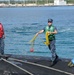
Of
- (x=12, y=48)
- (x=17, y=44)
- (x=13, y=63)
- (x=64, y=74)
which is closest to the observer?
(x=64, y=74)

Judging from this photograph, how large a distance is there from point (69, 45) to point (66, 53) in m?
6.76

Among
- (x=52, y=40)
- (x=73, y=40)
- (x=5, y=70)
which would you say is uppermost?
(x=52, y=40)

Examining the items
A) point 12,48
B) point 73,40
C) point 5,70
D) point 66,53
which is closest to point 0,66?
point 5,70

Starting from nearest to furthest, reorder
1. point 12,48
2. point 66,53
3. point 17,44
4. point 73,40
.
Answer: point 66,53, point 12,48, point 17,44, point 73,40

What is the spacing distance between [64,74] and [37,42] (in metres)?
26.1

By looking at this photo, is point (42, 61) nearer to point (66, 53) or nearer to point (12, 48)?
point (66, 53)

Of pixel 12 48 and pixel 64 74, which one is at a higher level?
pixel 64 74

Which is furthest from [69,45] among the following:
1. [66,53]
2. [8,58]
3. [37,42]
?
[8,58]

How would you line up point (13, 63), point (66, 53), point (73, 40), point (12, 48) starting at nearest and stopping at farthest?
point (13, 63), point (66, 53), point (12, 48), point (73, 40)

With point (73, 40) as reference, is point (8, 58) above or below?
above

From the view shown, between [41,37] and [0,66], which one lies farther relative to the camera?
[41,37]

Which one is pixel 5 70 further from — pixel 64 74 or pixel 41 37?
pixel 41 37

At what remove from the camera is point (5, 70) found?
20.8 m

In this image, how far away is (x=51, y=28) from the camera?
801 inches
